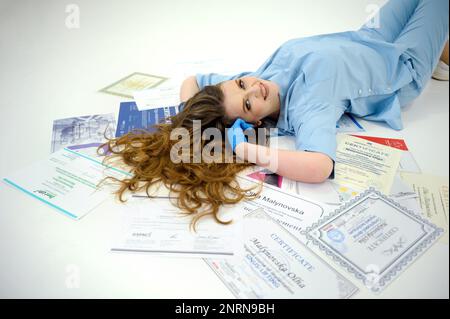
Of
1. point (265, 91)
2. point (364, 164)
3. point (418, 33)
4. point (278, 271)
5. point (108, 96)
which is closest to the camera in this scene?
point (278, 271)

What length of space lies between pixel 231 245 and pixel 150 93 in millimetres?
898

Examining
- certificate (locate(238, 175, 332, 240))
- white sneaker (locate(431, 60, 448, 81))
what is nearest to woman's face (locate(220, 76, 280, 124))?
certificate (locate(238, 175, 332, 240))

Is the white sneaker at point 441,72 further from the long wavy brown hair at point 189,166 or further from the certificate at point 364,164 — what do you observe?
the long wavy brown hair at point 189,166

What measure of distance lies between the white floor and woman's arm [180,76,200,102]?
285 mm

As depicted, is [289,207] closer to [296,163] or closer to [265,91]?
[296,163]

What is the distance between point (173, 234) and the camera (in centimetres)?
77

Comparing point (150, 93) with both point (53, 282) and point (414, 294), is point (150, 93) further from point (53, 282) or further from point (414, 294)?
point (414, 294)

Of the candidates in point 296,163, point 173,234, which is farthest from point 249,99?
point 173,234

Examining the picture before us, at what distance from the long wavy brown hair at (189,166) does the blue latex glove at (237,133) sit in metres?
0.04

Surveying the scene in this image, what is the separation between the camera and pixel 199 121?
1005mm

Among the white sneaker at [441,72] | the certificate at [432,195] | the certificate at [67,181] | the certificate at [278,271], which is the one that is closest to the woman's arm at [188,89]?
the certificate at [67,181]

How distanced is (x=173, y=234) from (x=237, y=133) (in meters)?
0.37

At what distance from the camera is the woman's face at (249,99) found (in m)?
1.03

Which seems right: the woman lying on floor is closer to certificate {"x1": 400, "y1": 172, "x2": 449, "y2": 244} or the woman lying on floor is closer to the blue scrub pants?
the blue scrub pants
